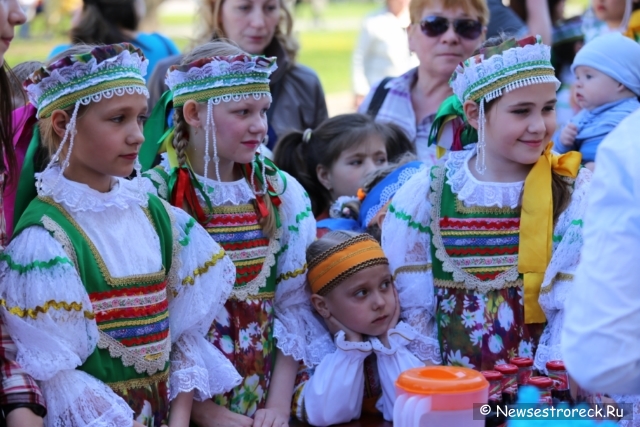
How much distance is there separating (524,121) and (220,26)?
209 cm

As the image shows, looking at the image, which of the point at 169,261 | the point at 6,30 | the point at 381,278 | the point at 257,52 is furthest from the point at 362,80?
the point at 6,30

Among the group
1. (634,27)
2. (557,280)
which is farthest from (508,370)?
(634,27)

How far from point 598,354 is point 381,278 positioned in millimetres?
1907

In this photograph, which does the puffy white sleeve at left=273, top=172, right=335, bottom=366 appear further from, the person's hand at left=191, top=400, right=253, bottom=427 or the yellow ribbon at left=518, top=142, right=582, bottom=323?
the yellow ribbon at left=518, top=142, right=582, bottom=323

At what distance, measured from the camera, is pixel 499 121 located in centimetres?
342

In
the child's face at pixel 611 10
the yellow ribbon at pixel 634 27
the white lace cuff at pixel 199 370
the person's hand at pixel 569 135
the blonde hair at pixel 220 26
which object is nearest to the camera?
the white lace cuff at pixel 199 370

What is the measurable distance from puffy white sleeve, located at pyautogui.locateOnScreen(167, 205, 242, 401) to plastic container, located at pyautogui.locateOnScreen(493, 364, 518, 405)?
0.94m

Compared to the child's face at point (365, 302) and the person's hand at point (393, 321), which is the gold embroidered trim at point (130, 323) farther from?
the person's hand at point (393, 321)

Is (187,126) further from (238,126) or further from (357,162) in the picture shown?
(357,162)

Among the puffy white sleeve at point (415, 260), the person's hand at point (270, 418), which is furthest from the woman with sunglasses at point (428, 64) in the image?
the person's hand at point (270, 418)

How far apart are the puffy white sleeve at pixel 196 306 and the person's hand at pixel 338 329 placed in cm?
52

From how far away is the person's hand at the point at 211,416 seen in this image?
3.30m

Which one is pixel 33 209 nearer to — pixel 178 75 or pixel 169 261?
pixel 169 261

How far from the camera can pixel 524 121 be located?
3383 millimetres
